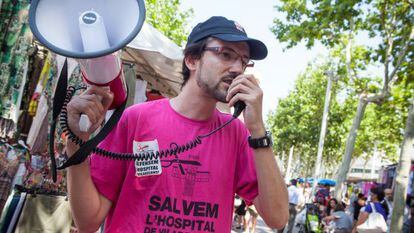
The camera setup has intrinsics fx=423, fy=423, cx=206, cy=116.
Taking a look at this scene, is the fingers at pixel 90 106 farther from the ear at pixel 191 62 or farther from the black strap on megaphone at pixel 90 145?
the ear at pixel 191 62

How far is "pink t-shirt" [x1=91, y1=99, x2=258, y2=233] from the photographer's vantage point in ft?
5.19

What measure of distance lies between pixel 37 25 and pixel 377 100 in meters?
14.5

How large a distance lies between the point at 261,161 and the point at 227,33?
21.5 inches

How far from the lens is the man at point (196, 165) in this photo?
61.6 inches

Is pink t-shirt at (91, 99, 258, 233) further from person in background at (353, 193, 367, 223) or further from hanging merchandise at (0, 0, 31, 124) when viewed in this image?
person in background at (353, 193, 367, 223)

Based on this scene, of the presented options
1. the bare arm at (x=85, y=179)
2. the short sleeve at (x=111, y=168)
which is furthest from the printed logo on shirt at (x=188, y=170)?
the bare arm at (x=85, y=179)

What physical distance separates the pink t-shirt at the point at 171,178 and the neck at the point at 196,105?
4 cm

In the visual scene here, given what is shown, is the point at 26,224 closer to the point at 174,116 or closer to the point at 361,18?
the point at 174,116

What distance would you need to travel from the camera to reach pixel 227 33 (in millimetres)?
1742

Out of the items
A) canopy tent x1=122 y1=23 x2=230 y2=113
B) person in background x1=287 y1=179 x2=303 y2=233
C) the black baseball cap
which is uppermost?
canopy tent x1=122 y1=23 x2=230 y2=113

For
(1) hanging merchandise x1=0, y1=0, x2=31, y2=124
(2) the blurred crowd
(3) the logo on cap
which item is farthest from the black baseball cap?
(2) the blurred crowd

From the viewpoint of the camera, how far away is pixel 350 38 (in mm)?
14211

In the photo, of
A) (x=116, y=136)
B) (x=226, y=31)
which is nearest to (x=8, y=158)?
(x=116, y=136)

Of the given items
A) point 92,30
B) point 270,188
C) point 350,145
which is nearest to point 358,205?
point 350,145
